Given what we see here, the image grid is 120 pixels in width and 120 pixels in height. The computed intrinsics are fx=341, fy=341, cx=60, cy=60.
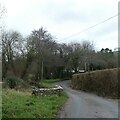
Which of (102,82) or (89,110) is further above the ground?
(102,82)

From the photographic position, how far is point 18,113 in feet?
49.6

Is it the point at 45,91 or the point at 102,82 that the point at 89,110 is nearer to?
the point at 45,91

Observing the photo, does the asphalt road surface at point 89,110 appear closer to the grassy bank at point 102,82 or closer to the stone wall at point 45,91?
the stone wall at point 45,91

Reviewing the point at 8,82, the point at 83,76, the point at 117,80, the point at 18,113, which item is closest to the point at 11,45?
the point at 83,76

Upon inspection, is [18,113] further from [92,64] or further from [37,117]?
[92,64]

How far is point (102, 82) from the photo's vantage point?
41031 mm

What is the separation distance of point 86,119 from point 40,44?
4675 centimetres

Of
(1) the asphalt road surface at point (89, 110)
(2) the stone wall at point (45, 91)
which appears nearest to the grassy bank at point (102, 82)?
(2) the stone wall at point (45, 91)

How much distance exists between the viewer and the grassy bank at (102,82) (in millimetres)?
36469

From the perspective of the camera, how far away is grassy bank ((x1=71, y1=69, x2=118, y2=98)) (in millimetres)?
36469

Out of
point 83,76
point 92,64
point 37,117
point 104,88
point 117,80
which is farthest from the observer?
point 92,64

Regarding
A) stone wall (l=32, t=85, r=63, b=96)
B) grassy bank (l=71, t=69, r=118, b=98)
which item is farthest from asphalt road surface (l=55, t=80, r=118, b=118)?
grassy bank (l=71, t=69, r=118, b=98)

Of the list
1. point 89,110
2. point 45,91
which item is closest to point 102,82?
point 45,91

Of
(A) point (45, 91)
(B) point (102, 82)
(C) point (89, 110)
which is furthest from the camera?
(B) point (102, 82)
